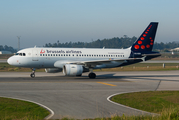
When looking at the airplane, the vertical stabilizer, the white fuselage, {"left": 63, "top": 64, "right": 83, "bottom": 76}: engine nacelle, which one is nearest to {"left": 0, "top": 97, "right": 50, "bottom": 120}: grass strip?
{"left": 63, "top": 64, "right": 83, "bottom": 76}: engine nacelle

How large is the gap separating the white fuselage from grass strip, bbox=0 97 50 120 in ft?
52.3

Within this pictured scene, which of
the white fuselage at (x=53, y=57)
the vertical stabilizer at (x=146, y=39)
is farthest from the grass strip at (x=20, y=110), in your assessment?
the vertical stabilizer at (x=146, y=39)

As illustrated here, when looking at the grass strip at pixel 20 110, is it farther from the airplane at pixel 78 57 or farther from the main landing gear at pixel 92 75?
the main landing gear at pixel 92 75

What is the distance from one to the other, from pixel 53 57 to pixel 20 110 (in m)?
19.1

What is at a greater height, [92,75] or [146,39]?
[146,39]

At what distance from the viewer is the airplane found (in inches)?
1234

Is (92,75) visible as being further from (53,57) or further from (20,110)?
(20,110)

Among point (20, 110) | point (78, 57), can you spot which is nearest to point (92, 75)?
point (78, 57)

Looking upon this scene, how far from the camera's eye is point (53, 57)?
32125 millimetres

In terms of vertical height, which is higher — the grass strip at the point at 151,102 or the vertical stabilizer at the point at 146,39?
the vertical stabilizer at the point at 146,39

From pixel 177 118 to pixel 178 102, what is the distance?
6467 millimetres

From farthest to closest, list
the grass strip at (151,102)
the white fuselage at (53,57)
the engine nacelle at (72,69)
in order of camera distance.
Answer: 1. the white fuselage at (53,57)
2. the engine nacelle at (72,69)
3. the grass strip at (151,102)

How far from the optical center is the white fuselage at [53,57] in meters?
31.5

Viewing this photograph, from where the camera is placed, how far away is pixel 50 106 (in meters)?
14.4
